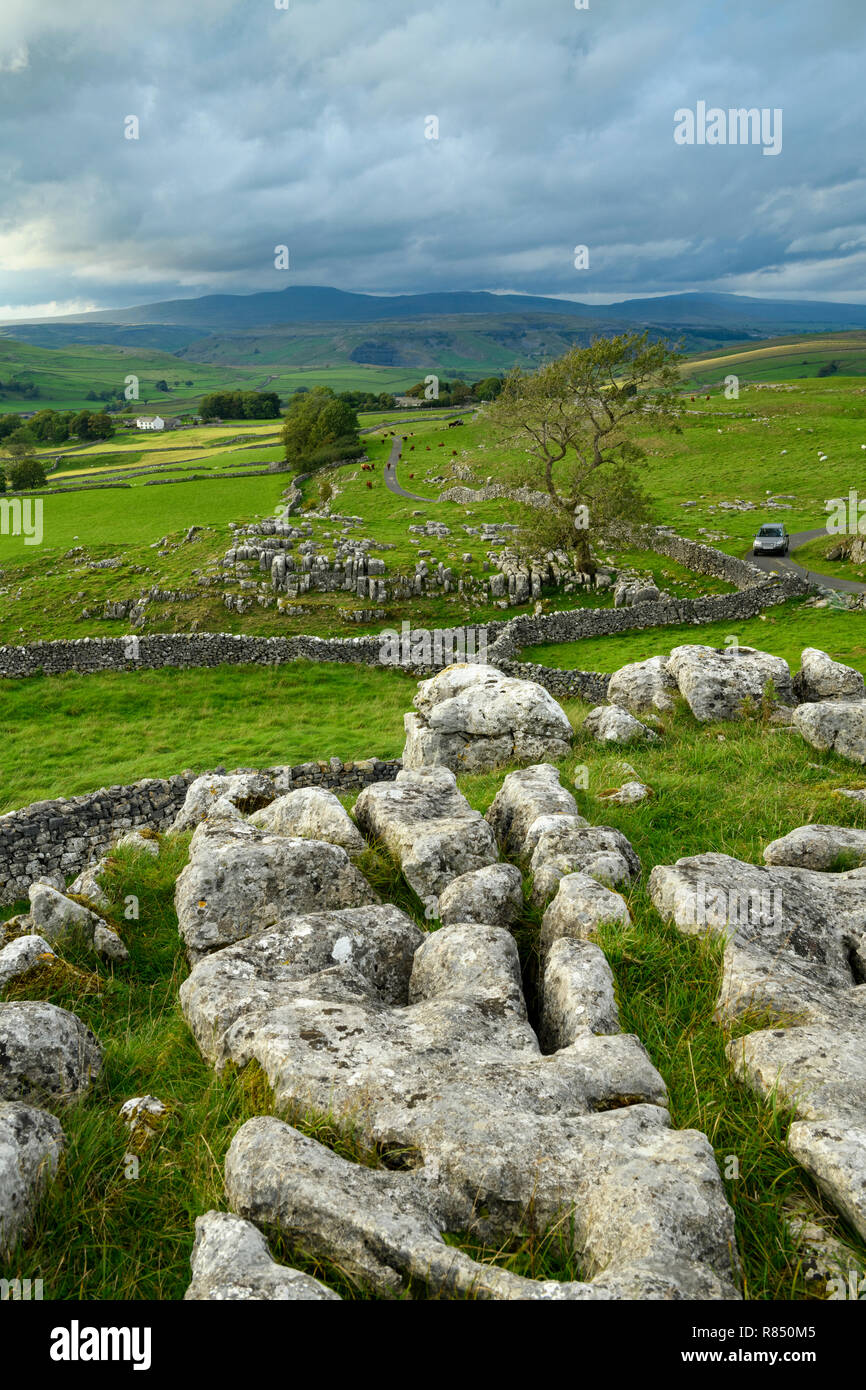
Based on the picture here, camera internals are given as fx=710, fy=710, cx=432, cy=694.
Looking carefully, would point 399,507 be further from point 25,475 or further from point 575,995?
point 575,995

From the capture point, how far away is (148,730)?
2889cm

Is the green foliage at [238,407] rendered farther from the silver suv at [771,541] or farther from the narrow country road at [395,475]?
the silver suv at [771,541]

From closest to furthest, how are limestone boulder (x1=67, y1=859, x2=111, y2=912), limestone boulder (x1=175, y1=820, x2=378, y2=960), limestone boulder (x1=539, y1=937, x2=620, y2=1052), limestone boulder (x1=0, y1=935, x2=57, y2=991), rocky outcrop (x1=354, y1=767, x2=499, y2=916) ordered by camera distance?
1. limestone boulder (x1=539, y1=937, x2=620, y2=1052)
2. limestone boulder (x1=0, y1=935, x2=57, y2=991)
3. limestone boulder (x1=175, y1=820, x2=378, y2=960)
4. rocky outcrop (x1=354, y1=767, x2=499, y2=916)
5. limestone boulder (x1=67, y1=859, x2=111, y2=912)

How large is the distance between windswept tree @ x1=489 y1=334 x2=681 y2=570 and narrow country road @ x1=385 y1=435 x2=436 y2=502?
21878 millimetres

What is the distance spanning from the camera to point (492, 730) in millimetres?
15438

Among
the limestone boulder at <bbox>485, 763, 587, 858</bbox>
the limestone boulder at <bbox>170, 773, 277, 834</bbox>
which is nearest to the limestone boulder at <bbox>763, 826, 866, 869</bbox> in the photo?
the limestone boulder at <bbox>485, 763, 587, 858</bbox>

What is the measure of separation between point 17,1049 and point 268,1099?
2254 mm

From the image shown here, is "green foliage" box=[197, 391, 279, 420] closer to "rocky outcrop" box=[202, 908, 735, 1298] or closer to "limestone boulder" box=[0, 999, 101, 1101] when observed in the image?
"limestone boulder" box=[0, 999, 101, 1101]

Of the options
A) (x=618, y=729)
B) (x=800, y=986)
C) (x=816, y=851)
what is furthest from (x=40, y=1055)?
(x=618, y=729)

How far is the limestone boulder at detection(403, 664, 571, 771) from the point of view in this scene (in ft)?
50.2

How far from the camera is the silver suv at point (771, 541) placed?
4706 cm

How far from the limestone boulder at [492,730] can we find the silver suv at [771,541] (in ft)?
125

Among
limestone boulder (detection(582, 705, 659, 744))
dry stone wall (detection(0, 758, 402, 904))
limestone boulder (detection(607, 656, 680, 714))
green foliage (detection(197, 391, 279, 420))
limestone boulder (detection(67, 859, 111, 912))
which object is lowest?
dry stone wall (detection(0, 758, 402, 904))
